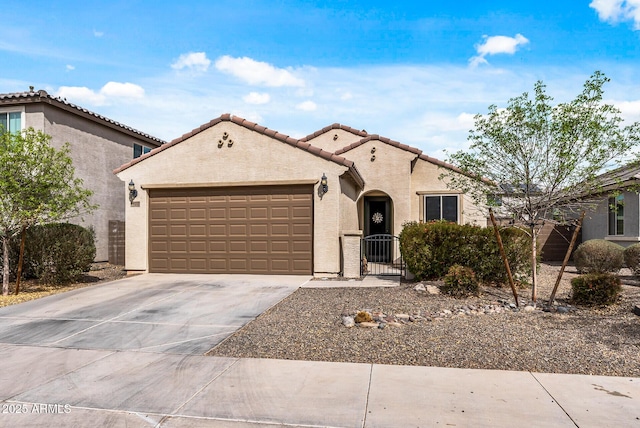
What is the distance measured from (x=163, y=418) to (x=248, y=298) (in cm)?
528

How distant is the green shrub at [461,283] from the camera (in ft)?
29.3

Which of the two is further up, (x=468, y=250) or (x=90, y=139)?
(x=90, y=139)

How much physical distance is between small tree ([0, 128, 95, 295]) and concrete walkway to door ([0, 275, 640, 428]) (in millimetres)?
4551

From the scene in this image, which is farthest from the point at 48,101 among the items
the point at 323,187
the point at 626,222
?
the point at 626,222

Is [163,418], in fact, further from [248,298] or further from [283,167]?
[283,167]

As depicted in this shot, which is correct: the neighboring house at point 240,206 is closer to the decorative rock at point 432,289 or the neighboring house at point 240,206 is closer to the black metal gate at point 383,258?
the black metal gate at point 383,258

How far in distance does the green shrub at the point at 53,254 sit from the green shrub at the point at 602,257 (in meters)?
15.0

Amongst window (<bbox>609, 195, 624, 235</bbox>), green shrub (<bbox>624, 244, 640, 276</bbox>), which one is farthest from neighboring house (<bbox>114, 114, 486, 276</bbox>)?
window (<bbox>609, 195, 624, 235</bbox>)

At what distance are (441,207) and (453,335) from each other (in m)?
10.2

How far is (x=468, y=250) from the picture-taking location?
1003 cm

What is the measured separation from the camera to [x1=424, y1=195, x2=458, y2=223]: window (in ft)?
51.7

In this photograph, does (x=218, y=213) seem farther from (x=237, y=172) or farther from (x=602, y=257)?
(x=602, y=257)

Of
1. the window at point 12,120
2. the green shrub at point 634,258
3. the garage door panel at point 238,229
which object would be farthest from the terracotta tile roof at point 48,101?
the green shrub at point 634,258

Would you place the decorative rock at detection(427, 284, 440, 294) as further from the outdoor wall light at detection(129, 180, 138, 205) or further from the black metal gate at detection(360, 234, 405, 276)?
the outdoor wall light at detection(129, 180, 138, 205)
